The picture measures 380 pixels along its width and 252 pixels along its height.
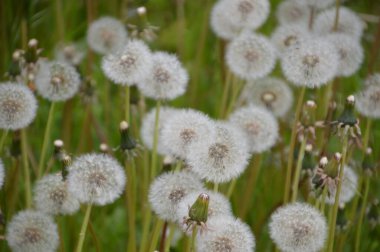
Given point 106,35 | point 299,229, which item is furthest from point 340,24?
point 299,229

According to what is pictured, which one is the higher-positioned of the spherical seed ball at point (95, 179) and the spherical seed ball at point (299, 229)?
the spherical seed ball at point (95, 179)

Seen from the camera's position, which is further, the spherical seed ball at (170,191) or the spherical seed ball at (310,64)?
the spherical seed ball at (310,64)

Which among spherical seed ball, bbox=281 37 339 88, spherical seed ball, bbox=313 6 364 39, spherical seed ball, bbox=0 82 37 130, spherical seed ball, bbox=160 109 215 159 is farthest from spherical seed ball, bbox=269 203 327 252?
spherical seed ball, bbox=313 6 364 39

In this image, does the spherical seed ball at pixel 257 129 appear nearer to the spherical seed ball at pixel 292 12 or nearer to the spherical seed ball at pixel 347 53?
the spherical seed ball at pixel 347 53

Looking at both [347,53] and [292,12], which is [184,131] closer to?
[347,53]

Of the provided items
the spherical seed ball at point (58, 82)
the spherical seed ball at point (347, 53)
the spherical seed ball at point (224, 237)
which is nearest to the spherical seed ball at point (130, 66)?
the spherical seed ball at point (58, 82)

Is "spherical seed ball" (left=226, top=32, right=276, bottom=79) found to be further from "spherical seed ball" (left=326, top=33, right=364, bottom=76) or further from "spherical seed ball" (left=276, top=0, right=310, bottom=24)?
"spherical seed ball" (left=276, top=0, right=310, bottom=24)
